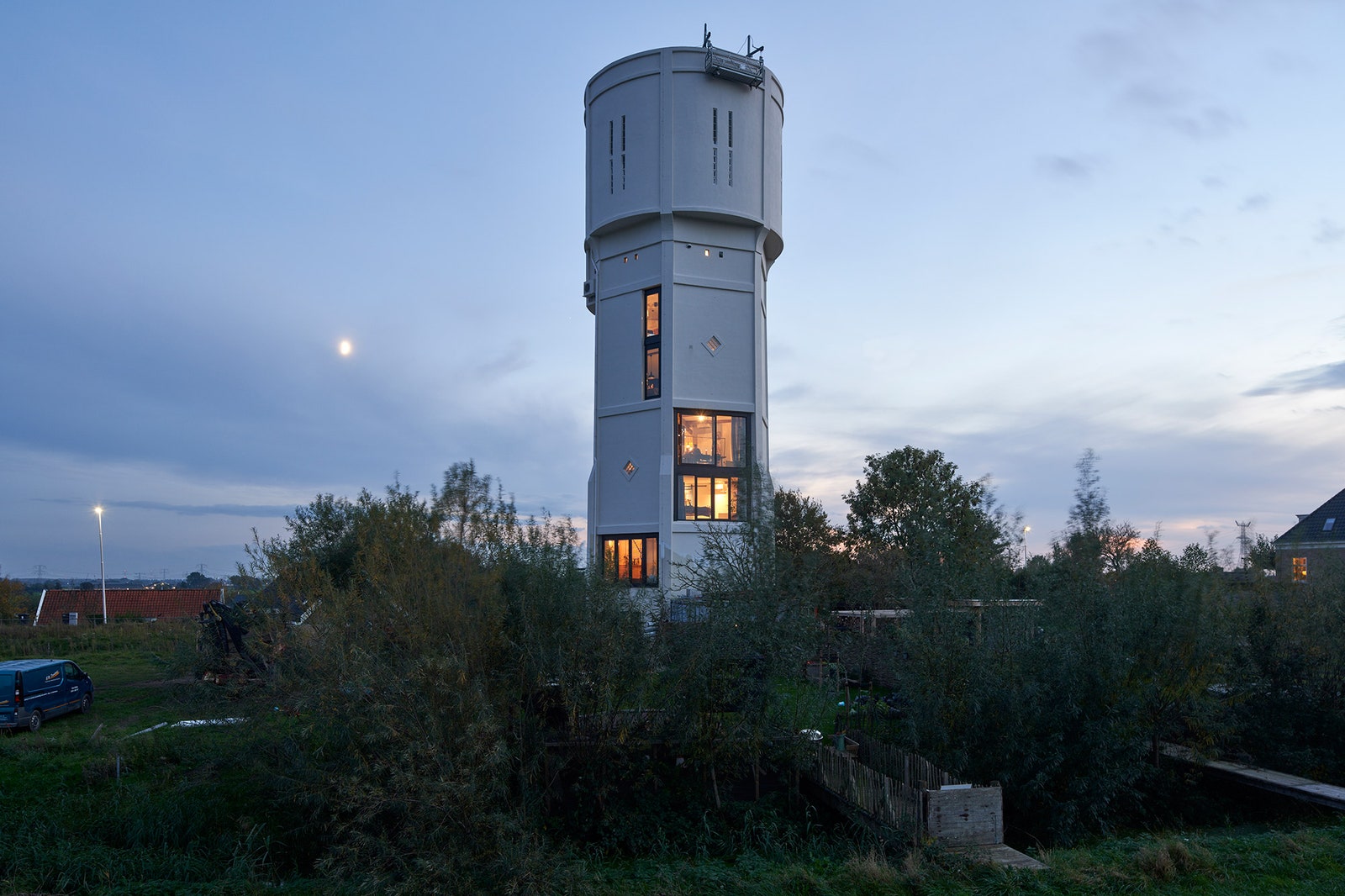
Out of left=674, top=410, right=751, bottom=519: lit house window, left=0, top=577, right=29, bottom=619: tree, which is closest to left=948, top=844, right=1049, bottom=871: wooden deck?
left=674, top=410, right=751, bottom=519: lit house window

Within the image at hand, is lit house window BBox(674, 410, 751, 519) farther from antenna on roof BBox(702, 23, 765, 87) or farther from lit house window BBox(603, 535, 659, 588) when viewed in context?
antenna on roof BBox(702, 23, 765, 87)

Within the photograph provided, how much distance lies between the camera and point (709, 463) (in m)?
31.4

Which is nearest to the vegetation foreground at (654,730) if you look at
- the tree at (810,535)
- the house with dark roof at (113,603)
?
the tree at (810,535)

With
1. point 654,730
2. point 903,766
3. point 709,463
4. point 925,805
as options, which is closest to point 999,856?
point 925,805

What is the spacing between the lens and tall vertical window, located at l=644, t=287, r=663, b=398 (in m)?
32.0

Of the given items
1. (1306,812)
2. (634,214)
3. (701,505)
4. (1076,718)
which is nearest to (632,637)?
(1076,718)

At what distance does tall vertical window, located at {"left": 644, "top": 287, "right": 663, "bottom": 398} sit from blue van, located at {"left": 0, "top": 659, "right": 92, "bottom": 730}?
19.6m

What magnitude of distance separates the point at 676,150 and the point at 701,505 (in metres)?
13.4

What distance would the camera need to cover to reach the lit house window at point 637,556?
101 feet

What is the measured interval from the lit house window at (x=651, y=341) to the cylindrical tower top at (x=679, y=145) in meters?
3.15

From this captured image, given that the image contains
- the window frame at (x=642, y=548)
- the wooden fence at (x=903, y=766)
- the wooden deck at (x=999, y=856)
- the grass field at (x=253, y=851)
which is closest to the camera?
the grass field at (x=253, y=851)

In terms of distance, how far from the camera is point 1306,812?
1317 centimetres

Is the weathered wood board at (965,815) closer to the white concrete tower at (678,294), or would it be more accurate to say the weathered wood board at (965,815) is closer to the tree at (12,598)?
the white concrete tower at (678,294)

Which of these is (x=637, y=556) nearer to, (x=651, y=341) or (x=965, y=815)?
(x=651, y=341)
